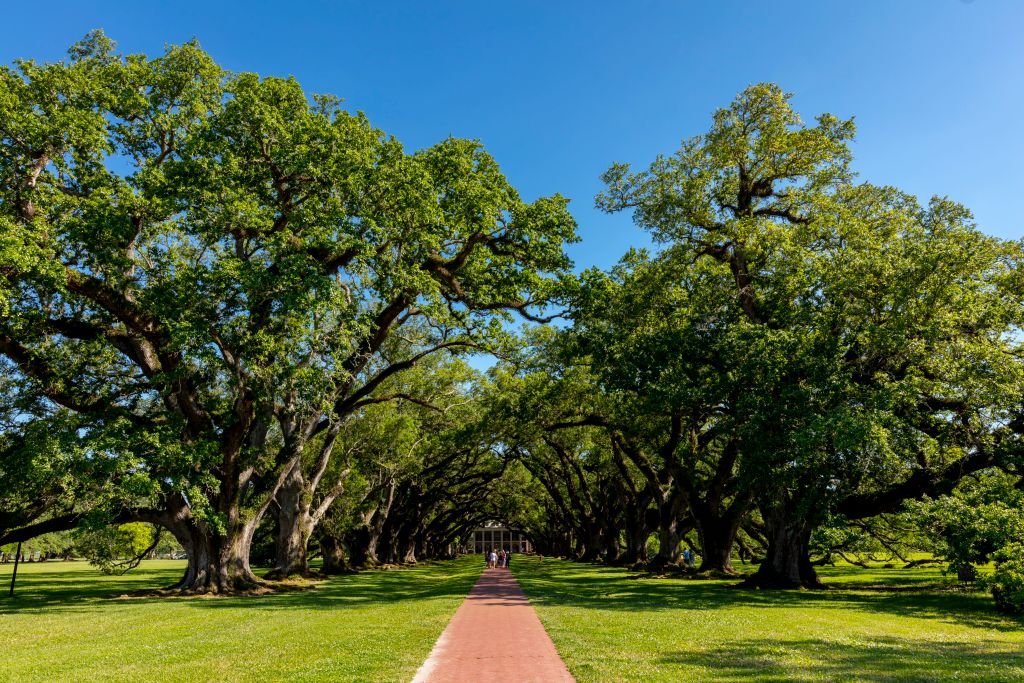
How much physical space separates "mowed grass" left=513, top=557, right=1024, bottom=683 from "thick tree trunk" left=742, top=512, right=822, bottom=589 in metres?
3.17

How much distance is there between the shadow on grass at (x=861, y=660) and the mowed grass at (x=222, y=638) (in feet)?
13.8

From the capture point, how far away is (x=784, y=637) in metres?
11.3

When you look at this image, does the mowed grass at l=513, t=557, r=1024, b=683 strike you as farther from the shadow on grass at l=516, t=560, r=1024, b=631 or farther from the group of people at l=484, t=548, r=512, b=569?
the group of people at l=484, t=548, r=512, b=569

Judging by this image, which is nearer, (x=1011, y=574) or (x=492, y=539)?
(x=1011, y=574)

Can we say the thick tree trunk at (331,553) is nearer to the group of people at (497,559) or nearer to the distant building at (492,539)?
the group of people at (497,559)

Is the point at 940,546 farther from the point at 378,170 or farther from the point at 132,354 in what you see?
the point at 132,354

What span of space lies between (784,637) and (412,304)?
1472cm

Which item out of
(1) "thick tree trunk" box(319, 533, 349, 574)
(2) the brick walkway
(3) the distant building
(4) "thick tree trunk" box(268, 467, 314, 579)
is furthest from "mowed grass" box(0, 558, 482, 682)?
(3) the distant building

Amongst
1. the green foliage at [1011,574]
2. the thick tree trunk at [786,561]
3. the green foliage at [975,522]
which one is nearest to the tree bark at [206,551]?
the thick tree trunk at [786,561]

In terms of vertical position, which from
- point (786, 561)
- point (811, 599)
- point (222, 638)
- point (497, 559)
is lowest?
point (497, 559)

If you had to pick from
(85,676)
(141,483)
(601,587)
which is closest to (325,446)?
(141,483)

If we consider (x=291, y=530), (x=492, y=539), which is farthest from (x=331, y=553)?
(x=492, y=539)

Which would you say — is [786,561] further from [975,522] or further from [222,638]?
[222,638]

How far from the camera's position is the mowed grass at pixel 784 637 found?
8.27 metres
